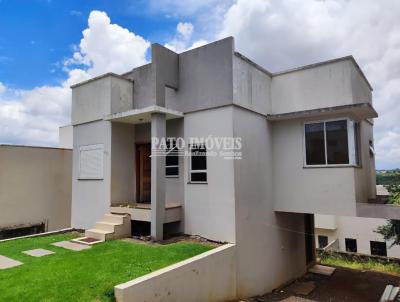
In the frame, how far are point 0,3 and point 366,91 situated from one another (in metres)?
12.6

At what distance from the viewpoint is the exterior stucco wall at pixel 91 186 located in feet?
33.8

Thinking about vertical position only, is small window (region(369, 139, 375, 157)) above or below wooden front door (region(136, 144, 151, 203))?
above

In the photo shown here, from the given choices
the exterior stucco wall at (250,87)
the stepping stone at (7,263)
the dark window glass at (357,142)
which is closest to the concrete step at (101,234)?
the stepping stone at (7,263)

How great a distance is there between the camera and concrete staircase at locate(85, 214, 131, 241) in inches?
352

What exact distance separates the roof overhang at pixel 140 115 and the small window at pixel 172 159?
0.96 metres

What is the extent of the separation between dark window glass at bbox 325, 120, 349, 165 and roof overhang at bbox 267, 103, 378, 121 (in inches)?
14.8

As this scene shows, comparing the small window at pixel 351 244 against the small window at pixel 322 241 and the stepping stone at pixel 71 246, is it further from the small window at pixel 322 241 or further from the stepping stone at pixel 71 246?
the stepping stone at pixel 71 246

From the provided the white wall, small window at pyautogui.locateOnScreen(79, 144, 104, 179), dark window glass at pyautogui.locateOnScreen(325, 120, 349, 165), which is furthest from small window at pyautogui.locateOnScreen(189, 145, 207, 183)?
the white wall

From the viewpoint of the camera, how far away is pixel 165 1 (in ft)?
29.7

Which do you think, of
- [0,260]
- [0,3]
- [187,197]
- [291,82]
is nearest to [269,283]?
[187,197]

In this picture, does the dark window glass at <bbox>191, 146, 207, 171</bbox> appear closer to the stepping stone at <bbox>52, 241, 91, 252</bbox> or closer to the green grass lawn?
the green grass lawn

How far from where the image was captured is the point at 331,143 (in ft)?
30.0

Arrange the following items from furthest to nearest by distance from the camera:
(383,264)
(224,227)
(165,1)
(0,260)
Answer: (383,264) < (165,1) < (224,227) < (0,260)

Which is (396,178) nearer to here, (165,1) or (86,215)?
(165,1)
